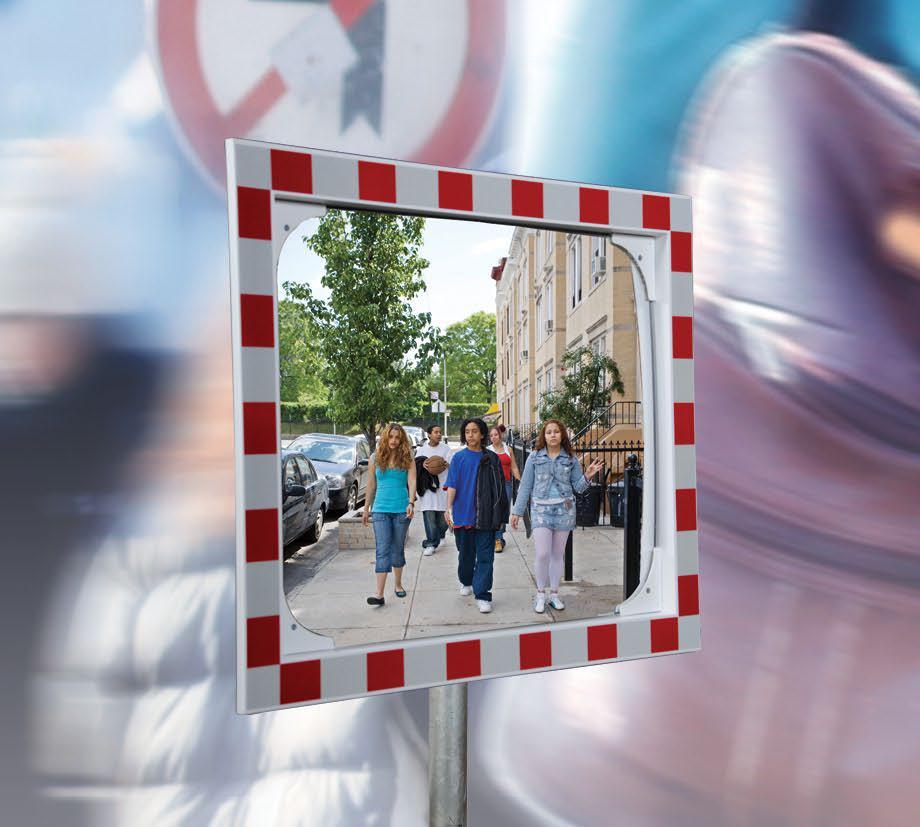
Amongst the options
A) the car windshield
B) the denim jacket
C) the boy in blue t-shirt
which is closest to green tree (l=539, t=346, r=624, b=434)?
the denim jacket

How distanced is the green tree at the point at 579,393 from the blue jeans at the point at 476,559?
0.39 m

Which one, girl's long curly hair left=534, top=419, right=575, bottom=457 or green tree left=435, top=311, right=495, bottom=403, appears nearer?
green tree left=435, top=311, right=495, bottom=403

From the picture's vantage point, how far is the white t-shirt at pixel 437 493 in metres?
1.67

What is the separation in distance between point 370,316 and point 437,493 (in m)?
0.52

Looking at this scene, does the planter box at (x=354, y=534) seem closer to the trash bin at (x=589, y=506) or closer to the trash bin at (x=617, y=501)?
Answer: the trash bin at (x=589, y=506)

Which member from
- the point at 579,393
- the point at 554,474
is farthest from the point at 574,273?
the point at 554,474

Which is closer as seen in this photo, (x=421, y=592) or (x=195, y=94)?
(x=421, y=592)

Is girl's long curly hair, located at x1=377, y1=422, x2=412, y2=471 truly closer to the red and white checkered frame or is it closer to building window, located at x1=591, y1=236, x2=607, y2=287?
the red and white checkered frame

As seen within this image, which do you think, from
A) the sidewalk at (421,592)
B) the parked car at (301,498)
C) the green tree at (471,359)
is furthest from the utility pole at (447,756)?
the green tree at (471,359)

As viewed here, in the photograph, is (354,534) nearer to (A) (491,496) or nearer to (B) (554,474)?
(A) (491,496)

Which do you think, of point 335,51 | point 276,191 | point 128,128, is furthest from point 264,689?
point 335,51

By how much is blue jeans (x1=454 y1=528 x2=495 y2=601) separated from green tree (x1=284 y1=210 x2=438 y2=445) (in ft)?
1.11

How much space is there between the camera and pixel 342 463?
1658 mm

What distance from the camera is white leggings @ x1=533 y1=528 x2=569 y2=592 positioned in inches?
61.7
